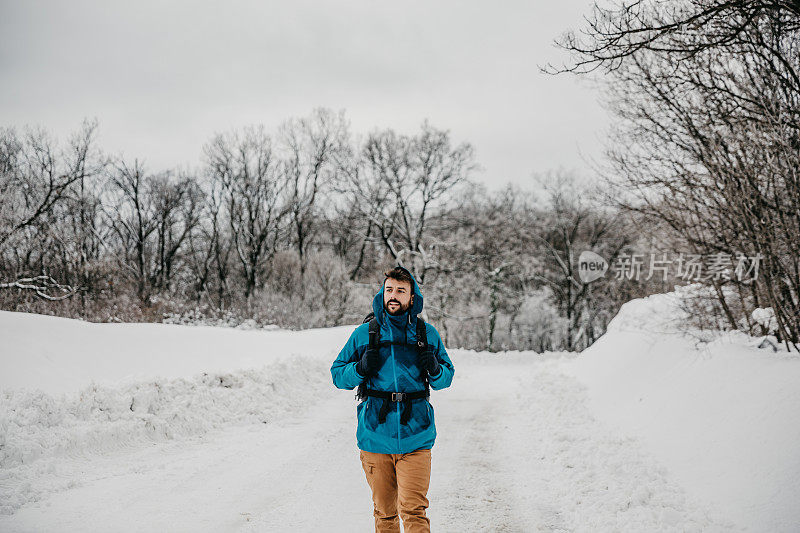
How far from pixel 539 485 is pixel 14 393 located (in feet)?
20.4

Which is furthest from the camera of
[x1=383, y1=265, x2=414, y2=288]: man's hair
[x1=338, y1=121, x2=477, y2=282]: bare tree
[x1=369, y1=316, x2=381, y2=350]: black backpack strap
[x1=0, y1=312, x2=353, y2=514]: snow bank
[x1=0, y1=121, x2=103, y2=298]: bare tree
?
[x1=338, y1=121, x2=477, y2=282]: bare tree

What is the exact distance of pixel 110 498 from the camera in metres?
4.46

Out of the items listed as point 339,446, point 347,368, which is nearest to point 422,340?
point 347,368

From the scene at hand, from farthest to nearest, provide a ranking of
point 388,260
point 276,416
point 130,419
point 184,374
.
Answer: point 388,260 < point 184,374 < point 276,416 < point 130,419

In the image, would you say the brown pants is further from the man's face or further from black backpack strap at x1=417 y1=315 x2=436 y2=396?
the man's face

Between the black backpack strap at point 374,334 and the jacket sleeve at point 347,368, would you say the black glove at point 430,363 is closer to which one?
the black backpack strap at point 374,334

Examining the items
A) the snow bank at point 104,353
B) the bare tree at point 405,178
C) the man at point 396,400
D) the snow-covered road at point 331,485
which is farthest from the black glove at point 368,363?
the bare tree at point 405,178

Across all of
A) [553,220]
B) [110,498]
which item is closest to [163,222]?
[553,220]

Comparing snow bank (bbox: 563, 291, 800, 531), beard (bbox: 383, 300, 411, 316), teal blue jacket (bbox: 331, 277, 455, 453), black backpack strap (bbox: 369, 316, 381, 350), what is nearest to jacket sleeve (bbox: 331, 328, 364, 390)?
teal blue jacket (bbox: 331, 277, 455, 453)

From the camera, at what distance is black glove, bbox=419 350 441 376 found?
3.35 metres

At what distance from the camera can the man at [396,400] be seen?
3.30 metres

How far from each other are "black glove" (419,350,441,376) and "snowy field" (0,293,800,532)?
171 cm

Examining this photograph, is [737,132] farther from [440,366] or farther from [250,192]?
[250,192]

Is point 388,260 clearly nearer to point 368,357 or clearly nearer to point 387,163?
point 387,163
